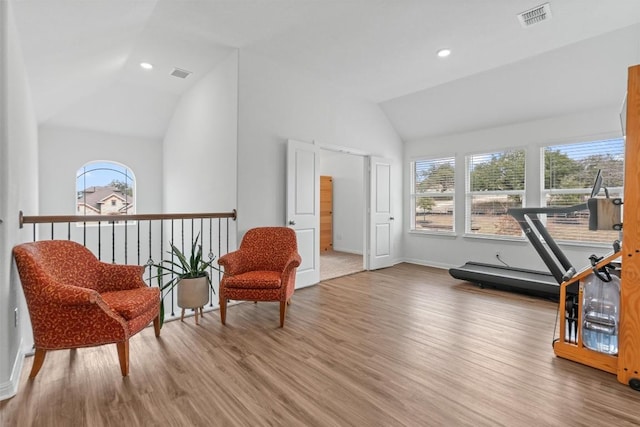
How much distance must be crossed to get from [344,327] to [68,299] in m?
2.16

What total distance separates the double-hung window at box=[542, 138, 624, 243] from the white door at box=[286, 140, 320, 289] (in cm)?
348

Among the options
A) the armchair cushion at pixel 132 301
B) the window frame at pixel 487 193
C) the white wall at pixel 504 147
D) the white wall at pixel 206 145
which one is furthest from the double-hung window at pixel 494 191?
the armchair cushion at pixel 132 301

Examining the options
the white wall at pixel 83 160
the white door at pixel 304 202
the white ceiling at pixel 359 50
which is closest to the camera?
the white ceiling at pixel 359 50

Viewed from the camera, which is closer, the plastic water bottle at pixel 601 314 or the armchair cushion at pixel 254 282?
the plastic water bottle at pixel 601 314

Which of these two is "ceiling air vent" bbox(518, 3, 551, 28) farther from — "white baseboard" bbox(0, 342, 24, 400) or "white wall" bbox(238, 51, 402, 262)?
"white baseboard" bbox(0, 342, 24, 400)

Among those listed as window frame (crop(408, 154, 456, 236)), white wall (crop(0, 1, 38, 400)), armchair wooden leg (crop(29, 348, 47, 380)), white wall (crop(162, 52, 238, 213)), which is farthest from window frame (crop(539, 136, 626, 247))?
white wall (crop(0, 1, 38, 400))

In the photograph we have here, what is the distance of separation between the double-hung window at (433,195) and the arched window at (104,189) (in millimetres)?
5709

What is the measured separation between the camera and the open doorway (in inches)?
289

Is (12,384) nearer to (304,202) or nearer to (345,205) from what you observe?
(304,202)

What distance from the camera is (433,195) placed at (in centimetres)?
590

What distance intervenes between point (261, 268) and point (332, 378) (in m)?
1.65

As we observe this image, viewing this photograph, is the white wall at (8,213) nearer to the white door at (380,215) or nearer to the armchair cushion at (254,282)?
the armchair cushion at (254,282)

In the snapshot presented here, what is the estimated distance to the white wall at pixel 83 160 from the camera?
5.16 m

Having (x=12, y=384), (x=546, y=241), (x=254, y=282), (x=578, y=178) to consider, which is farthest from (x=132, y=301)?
(x=578, y=178)
